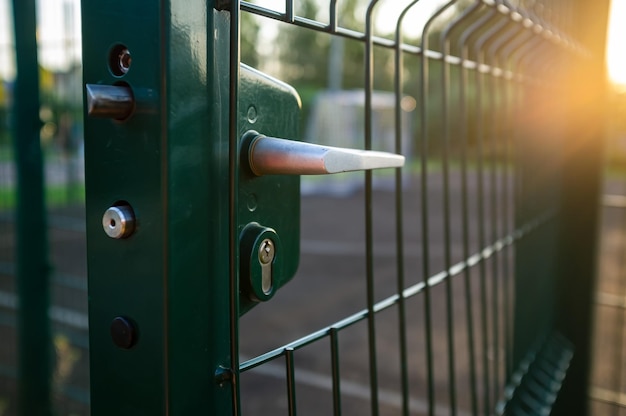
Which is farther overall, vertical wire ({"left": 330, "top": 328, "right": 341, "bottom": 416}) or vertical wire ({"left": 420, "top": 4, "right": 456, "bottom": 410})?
vertical wire ({"left": 420, "top": 4, "right": 456, "bottom": 410})

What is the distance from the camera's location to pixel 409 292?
1.26m

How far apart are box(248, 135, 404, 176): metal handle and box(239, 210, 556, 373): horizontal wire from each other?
0.85ft

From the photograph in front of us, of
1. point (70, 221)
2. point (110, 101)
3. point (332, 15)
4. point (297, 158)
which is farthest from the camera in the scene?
point (70, 221)

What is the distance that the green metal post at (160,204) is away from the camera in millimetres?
708

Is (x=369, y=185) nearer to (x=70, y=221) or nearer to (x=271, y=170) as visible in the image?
(x=271, y=170)

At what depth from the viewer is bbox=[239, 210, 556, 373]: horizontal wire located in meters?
0.89

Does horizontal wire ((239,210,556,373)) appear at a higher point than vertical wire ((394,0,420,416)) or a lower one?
lower

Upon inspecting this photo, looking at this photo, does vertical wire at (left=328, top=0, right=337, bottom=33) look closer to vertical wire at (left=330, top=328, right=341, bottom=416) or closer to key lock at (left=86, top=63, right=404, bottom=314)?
key lock at (left=86, top=63, right=404, bottom=314)

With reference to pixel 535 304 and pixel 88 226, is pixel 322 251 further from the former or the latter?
pixel 88 226

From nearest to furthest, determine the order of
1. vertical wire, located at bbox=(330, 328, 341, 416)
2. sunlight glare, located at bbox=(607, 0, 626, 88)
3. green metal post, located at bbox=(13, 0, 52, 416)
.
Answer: vertical wire, located at bbox=(330, 328, 341, 416) → sunlight glare, located at bbox=(607, 0, 626, 88) → green metal post, located at bbox=(13, 0, 52, 416)

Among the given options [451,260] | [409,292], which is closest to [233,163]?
[409,292]

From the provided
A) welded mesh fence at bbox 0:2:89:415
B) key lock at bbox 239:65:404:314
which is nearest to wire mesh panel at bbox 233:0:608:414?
key lock at bbox 239:65:404:314

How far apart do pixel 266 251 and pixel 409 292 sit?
479mm

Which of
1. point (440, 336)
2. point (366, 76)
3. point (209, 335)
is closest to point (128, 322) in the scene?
point (209, 335)
